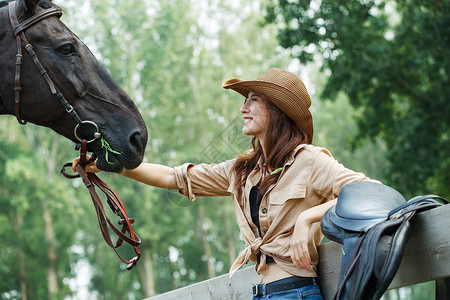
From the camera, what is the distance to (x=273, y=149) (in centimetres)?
275

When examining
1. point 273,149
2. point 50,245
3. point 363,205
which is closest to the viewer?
point 363,205

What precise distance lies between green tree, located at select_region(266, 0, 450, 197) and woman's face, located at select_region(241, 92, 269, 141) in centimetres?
816

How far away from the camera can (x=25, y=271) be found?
27.1m

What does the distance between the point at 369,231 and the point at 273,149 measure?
887mm

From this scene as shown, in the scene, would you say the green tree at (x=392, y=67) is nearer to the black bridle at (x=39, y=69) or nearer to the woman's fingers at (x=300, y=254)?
the black bridle at (x=39, y=69)

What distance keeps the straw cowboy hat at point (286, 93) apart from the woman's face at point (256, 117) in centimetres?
6

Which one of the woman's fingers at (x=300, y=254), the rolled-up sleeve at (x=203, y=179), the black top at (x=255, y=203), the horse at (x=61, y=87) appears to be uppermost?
the horse at (x=61, y=87)

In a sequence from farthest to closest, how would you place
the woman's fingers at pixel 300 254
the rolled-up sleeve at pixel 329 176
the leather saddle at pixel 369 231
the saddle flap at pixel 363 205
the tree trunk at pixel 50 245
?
the tree trunk at pixel 50 245 → the rolled-up sleeve at pixel 329 176 → the woman's fingers at pixel 300 254 → the saddle flap at pixel 363 205 → the leather saddle at pixel 369 231

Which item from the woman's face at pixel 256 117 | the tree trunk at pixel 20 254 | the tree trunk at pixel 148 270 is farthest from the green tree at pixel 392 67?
the tree trunk at pixel 20 254

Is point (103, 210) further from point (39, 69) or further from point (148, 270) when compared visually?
point (148, 270)

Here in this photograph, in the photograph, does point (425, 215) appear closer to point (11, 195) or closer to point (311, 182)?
point (311, 182)

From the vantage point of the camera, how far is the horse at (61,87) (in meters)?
2.81

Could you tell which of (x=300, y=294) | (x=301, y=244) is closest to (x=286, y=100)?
(x=301, y=244)

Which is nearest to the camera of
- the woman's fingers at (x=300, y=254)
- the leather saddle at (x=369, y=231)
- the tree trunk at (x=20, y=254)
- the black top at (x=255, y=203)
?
the leather saddle at (x=369, y=231)
